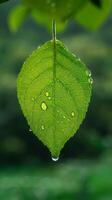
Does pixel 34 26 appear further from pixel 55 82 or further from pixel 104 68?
pixel 55 82

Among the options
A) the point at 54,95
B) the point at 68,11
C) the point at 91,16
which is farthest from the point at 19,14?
the point at 54,95

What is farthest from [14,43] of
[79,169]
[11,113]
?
[79,169]

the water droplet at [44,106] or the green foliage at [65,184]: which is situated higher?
the water droplet at [44,106]

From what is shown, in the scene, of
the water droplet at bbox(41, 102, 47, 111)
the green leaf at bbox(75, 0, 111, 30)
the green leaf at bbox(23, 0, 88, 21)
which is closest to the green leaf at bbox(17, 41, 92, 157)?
the water droplet at bbox(41, 102, 47, 111)

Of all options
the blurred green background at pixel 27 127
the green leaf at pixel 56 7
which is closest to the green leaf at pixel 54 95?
the green leaf at pixel 56 7

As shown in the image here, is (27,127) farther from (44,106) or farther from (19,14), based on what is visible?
(44,106)

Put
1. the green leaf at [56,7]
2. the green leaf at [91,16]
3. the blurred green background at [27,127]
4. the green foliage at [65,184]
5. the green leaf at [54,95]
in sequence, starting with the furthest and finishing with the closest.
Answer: the blurred green background at [27,127]
the green foliage at [65,184]
the green leaf at [91,16]
the green leaf at [56,7]
the green leaf at [54,95]

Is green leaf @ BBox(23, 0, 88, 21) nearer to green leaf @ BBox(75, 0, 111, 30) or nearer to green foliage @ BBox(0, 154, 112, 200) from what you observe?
green leaf @ BBox(75, 0, 111, 30)

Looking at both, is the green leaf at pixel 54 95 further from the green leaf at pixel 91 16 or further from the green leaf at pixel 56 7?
the green leaf at pixel 91 16
